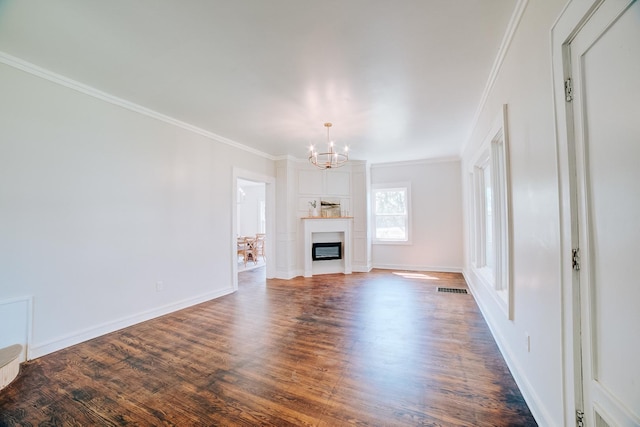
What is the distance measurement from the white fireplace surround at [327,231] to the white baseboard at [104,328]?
2.41 meters

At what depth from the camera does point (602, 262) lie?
1034mm

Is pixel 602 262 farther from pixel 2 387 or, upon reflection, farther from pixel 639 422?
pixel 2 387

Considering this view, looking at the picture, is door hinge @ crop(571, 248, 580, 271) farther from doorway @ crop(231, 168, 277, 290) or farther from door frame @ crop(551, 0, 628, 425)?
doorway @ crop(231, 168, 277, 290)

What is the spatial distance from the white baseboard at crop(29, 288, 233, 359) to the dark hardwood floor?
0.26 feet

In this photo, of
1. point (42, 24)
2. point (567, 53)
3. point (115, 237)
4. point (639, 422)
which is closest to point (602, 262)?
point (639, 422)

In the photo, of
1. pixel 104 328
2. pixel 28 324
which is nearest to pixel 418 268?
pixel 104 328

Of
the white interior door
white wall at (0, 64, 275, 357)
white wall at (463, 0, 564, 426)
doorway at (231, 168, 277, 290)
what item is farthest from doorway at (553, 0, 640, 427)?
doorway at (231, 168, 277, 290)

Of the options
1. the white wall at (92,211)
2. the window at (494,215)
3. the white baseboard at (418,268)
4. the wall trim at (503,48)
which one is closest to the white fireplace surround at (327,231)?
the white baseboard at (418,268)

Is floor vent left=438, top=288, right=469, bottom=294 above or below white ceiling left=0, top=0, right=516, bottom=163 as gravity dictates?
below

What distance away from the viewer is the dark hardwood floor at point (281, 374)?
1732mm

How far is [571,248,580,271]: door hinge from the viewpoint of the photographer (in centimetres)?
118

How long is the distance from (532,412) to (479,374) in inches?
18.3

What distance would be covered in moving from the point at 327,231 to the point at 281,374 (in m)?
4.18

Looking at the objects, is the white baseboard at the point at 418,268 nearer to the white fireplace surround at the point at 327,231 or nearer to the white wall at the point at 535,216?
the white fireplace surround at the point at 327,231
